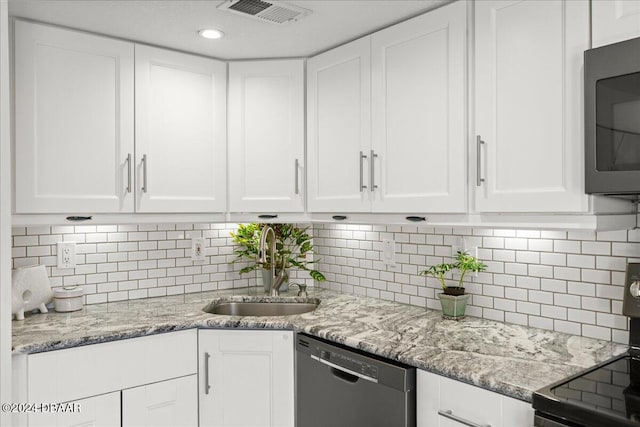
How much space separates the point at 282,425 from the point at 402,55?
5.66 ft

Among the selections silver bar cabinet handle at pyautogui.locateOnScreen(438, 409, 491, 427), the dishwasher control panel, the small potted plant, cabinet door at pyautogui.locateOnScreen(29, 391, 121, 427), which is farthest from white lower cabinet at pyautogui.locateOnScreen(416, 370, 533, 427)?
cabinet door at pyautogui.locateOnScreen(29, 391, 121, 427)

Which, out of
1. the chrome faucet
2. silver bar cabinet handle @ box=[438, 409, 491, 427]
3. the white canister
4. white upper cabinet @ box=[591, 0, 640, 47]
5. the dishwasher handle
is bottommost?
silver bar cabinet handle @ box=[438, 409, 491, 427]

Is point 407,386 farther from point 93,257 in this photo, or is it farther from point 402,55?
point 93,257

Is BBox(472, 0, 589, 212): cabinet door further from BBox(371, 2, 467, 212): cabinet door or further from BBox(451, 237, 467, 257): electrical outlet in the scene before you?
BBox(451, 237, 467, 257): electrical outlet

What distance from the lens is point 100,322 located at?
7.42ft

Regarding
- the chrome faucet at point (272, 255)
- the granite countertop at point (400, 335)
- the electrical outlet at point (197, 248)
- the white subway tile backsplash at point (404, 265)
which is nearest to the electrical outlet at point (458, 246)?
the white subway tile backsplash at point (404, 265)

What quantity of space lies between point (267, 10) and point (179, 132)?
0.80 m

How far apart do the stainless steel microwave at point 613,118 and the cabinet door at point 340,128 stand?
3.31 feet

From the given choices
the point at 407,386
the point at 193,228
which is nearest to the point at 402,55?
the point at 407,386

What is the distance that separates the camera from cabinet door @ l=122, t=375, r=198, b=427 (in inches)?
83.6

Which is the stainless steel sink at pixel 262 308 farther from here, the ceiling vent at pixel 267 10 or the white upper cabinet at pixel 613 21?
the white upper cabinet at pixel 613 21

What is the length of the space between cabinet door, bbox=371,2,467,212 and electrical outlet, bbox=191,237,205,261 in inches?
47.5

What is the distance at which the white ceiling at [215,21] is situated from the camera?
2.07 m

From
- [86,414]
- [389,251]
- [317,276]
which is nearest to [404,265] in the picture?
[389,251]
